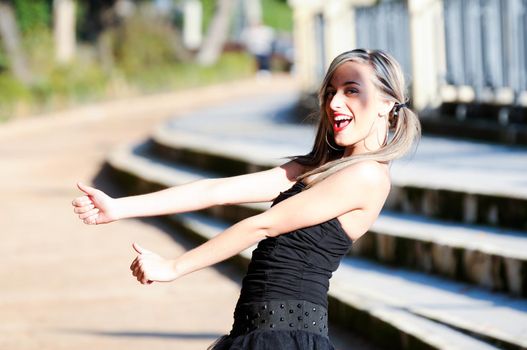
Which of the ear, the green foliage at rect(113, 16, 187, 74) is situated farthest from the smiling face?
the green foliage at rect(113, 16, 187, 74)

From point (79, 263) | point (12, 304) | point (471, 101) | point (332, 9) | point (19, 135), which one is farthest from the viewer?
point (19, 135)

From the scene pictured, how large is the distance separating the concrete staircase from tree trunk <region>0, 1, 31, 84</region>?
57.3ft

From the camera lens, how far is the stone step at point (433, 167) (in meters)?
7.16

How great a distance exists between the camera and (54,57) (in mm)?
30672

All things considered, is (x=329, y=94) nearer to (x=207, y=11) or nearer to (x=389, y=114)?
(x=389, y=114)

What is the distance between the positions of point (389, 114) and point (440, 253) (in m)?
3.47

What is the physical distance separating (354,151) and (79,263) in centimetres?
605

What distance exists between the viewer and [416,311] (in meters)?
5.92

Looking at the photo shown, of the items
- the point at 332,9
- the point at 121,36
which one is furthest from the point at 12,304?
the point at 121,36

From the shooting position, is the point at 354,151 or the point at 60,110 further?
the point at 60,110

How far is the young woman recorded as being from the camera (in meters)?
3.20

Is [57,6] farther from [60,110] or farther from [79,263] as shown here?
[79,263]

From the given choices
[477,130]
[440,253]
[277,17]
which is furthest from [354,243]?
[277,17]

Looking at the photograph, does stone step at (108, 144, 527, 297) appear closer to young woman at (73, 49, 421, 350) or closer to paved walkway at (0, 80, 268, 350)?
paved walkway at (0, 80, 268, 350)
